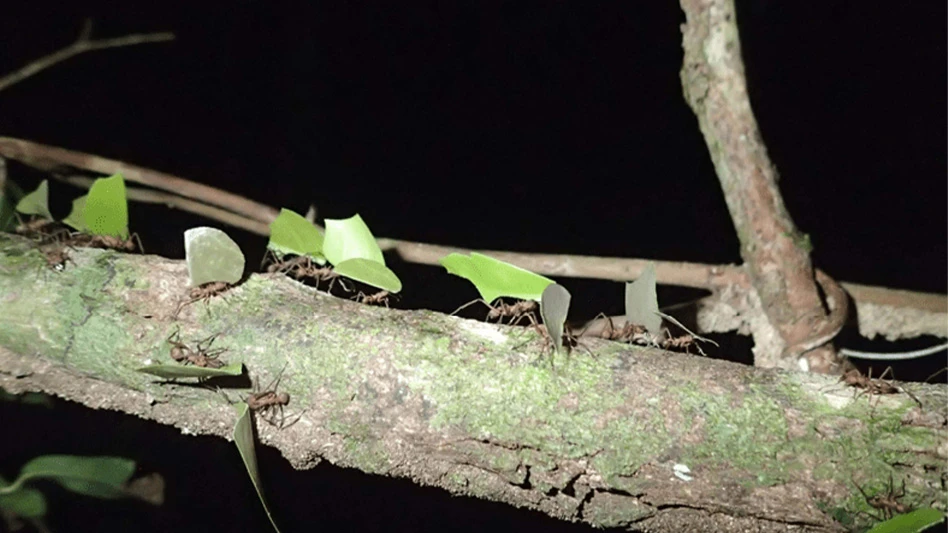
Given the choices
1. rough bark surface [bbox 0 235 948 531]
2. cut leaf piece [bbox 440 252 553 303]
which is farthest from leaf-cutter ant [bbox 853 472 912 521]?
cut leaf piece [bbox 440 252 553 303]

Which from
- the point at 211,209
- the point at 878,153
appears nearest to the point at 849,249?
the point at 878,153

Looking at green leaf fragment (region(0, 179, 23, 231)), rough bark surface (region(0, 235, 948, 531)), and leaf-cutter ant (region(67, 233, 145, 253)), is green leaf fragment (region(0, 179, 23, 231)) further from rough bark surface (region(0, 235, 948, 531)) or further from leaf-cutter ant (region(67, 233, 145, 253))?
rough bark surface (region(0, 235, 948, 531))

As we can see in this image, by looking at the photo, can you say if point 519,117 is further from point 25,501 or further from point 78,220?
point 25,501

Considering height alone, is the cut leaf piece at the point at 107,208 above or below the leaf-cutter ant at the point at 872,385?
above

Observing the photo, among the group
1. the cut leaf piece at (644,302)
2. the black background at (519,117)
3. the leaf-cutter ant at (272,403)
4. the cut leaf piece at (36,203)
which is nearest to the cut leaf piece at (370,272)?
the leaf-cutter ant at (272,403)

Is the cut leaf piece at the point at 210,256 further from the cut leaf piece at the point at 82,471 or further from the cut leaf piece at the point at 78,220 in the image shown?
the cut leaf piece at the point at 82,471

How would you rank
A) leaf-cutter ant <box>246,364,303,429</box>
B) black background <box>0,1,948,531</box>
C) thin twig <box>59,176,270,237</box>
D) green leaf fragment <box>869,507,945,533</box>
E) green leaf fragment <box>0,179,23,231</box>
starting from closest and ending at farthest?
green leaf fragment <box>869,507,945,533</box>, leaf-cutter ant <box>246,364,303,429</box>, green leaf fragment <box>0,179,23,231</box>, thin twig <box>59,176,270,237</box>, black background <box>0,1,948,531</box>

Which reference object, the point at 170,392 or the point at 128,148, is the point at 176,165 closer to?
the point at 128,148
